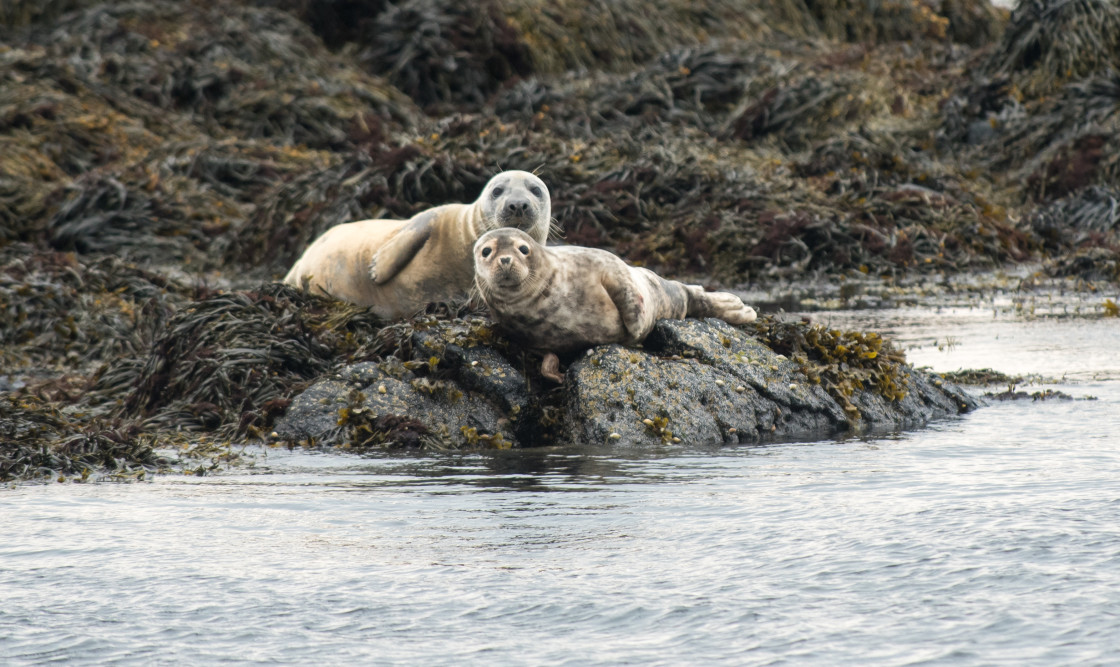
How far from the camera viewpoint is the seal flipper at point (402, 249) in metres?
8.38

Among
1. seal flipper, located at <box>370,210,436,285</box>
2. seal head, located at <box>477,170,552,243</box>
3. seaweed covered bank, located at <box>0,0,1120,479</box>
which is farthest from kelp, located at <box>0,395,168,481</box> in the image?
seal head, located at <box>477,170,552,243</box>

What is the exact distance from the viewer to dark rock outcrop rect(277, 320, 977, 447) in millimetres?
6574

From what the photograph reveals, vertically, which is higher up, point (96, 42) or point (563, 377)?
point (96, 42)

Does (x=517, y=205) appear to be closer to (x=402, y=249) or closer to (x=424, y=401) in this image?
(x=402, y=249)

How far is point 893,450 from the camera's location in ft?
20.4

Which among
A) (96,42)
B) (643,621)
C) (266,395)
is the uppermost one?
(96,42)

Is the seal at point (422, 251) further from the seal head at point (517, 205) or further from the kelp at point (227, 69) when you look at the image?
the kelp at point (227, 69)

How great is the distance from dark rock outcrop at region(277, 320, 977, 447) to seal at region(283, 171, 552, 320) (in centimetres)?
88

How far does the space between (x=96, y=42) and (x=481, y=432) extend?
16.3m

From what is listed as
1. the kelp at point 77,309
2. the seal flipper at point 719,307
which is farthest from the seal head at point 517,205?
the kelp at point 77,309

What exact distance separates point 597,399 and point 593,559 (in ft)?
7.24

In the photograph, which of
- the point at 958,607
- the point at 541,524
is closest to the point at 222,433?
the point at 541,524

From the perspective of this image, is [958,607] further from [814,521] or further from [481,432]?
[481,432]

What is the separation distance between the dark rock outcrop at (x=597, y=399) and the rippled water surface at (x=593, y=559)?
29cm
